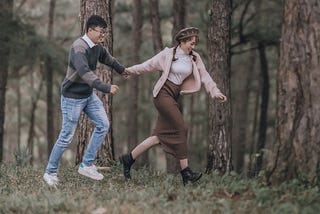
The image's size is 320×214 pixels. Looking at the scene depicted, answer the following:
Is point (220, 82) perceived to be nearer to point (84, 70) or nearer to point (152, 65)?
point (152, 65)

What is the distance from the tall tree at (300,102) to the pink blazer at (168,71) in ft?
5.26

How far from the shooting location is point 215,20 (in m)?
11.7

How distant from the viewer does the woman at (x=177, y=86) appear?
8.97 metres

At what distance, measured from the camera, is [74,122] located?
891 centimetres

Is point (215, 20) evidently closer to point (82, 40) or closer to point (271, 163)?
point (82, 40)

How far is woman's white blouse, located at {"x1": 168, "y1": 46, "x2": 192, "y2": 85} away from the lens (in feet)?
29.6

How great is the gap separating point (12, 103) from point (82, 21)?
2452cm

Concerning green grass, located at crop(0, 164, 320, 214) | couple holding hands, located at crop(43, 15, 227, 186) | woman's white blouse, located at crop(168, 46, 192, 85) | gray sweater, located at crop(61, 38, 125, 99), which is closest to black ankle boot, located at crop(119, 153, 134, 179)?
couple holding hands, located at crop(43, 15, 227, 186)

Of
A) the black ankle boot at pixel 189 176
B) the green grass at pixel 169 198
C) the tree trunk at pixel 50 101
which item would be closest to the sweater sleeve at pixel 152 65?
the black ankle boot at pixel 189 176

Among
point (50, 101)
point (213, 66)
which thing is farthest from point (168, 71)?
point (50, 101)

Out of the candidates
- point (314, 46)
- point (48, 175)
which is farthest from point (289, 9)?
point (48, 175)

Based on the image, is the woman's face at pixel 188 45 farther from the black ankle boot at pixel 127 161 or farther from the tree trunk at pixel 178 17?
the tree trunk at pixel 178 17

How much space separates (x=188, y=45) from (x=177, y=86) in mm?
592

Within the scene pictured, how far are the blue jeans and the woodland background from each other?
2169mm
